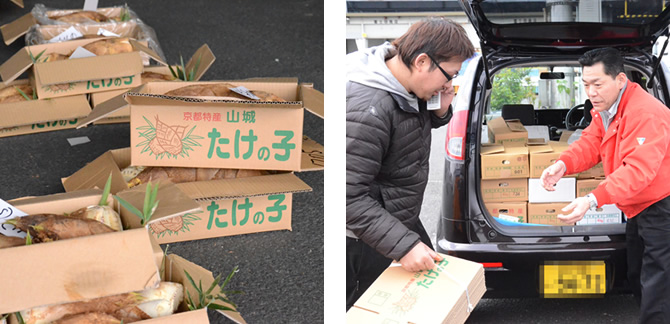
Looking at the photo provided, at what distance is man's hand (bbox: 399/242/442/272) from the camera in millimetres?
1610

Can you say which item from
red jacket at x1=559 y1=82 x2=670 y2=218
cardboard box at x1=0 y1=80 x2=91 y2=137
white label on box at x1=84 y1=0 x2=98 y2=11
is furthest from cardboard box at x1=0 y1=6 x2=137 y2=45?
red jacket at x1=559 y1=82 x2=670 y2=218

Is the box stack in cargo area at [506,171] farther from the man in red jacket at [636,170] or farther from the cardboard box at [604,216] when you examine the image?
the man in red jacket at [636,170]

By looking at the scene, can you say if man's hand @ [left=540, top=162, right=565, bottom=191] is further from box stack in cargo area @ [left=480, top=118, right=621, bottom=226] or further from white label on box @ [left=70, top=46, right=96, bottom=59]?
white label on box @ [left=70, top=46, right=96, bottom=59]

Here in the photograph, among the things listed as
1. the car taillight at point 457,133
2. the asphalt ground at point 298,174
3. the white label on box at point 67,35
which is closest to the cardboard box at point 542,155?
the car taillight at point 457,133

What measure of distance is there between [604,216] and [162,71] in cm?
305

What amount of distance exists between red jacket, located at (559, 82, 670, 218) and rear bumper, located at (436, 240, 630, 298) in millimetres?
207

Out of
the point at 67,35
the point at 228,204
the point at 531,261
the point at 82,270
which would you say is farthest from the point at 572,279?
the point at 67,35

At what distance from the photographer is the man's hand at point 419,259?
1610mm

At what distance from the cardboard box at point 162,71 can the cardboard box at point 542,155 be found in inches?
76.7

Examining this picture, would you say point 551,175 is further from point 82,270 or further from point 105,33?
point 105,33

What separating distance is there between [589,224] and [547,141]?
0.99ft

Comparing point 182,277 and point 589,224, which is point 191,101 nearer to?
point 182,277

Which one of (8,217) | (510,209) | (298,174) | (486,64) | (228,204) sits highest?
(486,64)

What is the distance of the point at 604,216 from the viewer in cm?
183
